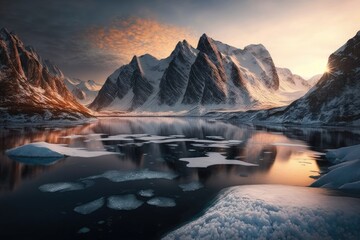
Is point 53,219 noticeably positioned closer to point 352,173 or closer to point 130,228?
point 130,228

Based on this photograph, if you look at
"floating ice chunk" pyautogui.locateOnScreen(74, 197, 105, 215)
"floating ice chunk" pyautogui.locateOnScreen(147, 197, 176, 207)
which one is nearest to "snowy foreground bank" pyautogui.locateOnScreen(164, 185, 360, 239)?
"floating ice chunk" pyautogui.locateOnScreen(147, 197, 176, 207)

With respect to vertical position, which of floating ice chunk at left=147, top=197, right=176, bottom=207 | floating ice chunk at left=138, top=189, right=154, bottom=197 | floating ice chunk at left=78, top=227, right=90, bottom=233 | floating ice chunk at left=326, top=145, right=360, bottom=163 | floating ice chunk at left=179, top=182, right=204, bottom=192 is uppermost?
floating ice chunk at left=326, top=145, right=360, bottom=163

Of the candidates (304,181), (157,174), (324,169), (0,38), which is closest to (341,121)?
(324,169)

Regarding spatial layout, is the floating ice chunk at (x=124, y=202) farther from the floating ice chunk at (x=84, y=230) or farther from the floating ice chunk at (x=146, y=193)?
the floating ice chunk at (x=84, y=230)

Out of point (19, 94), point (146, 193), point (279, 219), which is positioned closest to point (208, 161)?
point (146, 193)

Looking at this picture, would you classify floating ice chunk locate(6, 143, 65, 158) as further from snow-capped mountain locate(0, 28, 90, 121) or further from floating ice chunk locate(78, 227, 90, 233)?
snow-capped mountain locate(0, 28, 90, 121)

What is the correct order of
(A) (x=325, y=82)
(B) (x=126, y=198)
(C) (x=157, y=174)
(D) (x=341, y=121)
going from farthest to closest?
(A) (x=325, y=82) < (D) (x=341, y=121) < (C) (x=157, y=174) < (B) (x=126, y=198)

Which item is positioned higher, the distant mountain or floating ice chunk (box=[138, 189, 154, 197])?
the distant mountain
